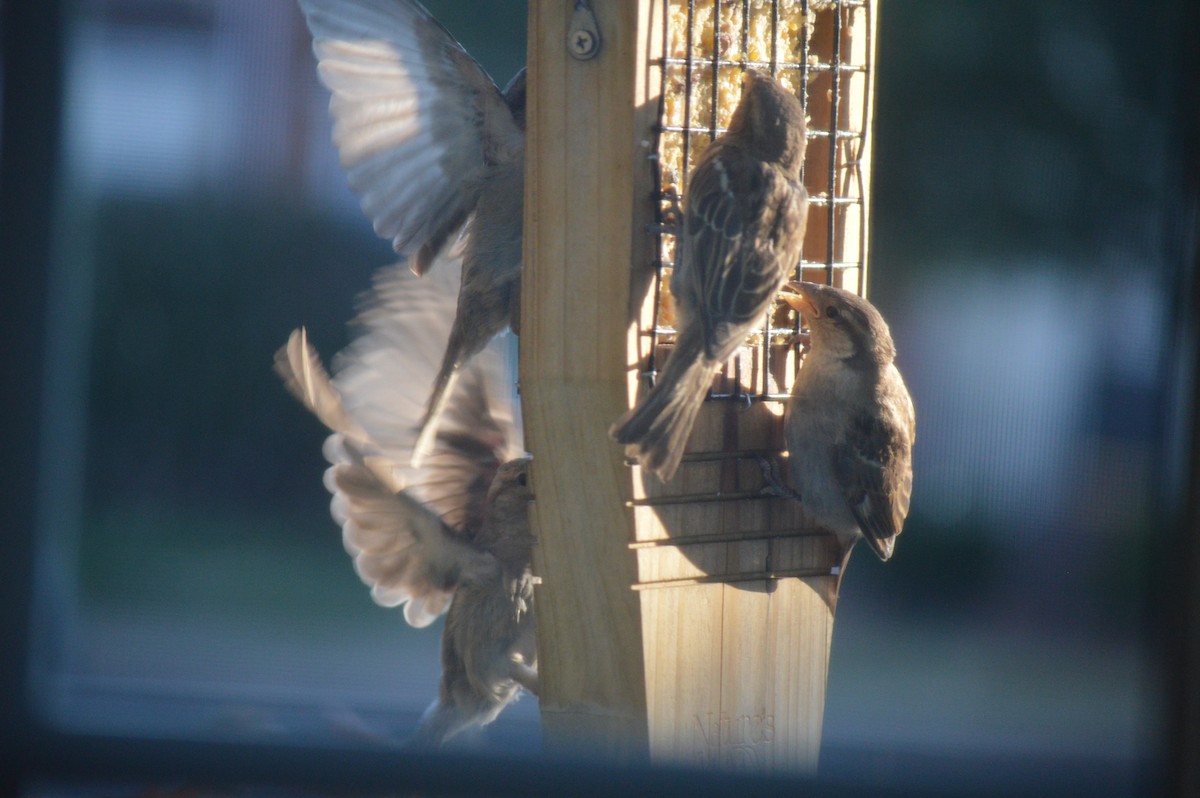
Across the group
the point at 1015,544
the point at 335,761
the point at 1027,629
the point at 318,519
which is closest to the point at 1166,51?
the point at 1015,544

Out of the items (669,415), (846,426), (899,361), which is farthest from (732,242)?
(899,361)

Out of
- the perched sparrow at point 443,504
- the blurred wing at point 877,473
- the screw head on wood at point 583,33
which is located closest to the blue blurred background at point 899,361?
the perched sparrow at point 443,504

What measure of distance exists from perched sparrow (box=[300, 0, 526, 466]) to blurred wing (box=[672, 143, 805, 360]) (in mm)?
504

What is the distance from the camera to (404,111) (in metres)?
2.16

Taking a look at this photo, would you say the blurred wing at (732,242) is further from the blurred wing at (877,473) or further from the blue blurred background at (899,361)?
the blue blurred background at (899,361)

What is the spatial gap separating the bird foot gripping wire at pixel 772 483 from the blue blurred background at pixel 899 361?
1.84 meters

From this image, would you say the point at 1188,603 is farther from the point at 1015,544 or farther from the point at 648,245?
the point at 1015,544

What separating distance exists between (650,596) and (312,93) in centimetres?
269

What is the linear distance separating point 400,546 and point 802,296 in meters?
0.82

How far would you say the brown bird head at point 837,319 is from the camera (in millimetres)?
1902

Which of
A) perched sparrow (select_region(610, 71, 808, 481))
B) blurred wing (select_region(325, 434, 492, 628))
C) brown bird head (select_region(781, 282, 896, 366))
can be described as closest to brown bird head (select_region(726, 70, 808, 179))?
perched sparrow (select_region(610, 71, 808, 481))

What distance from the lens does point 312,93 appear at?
387 centimetres

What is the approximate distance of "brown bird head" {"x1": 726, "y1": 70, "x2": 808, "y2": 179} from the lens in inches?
68.6

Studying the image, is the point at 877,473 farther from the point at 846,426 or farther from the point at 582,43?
the point at 582,43
